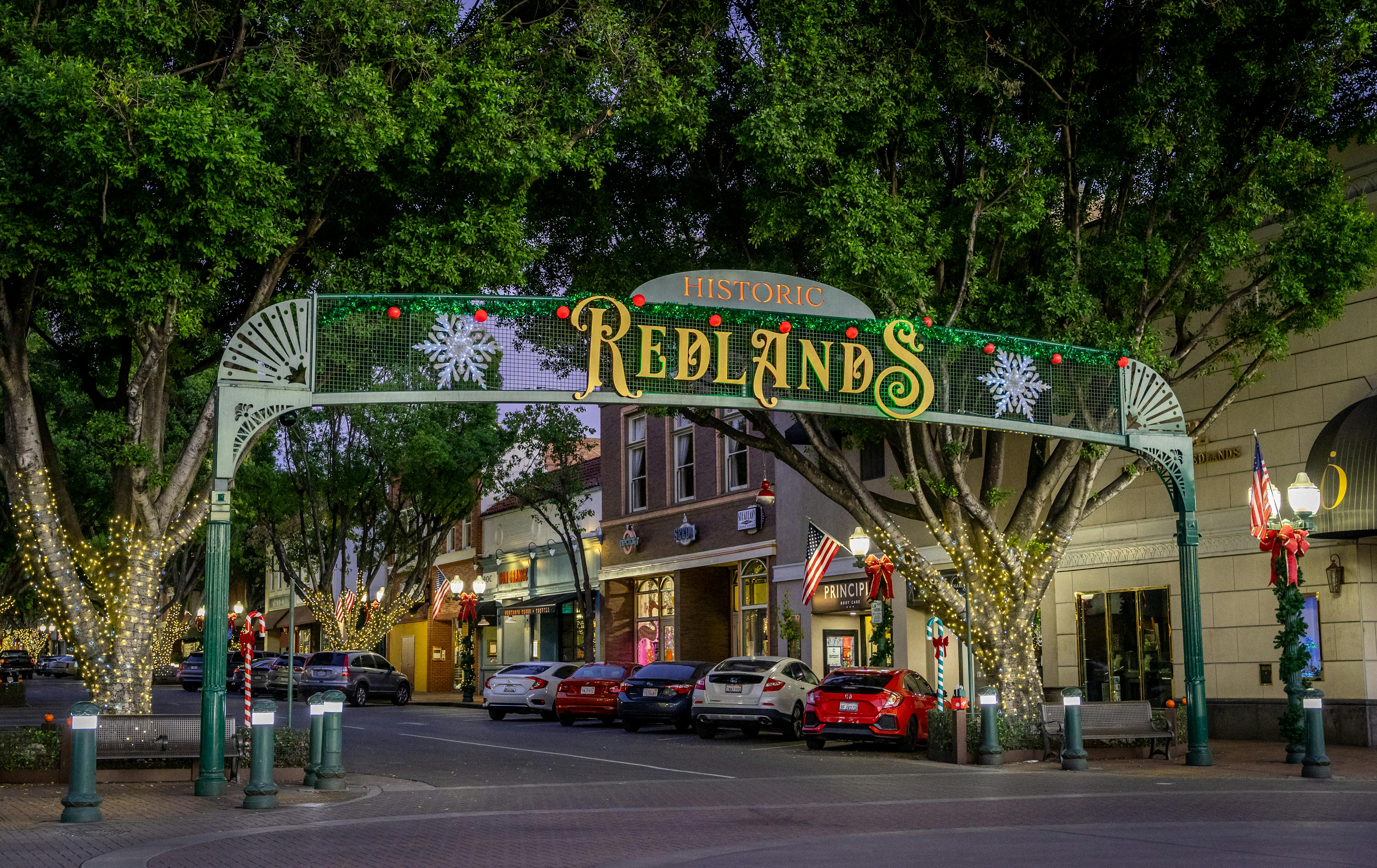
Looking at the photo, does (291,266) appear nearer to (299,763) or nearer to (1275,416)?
(299,763)

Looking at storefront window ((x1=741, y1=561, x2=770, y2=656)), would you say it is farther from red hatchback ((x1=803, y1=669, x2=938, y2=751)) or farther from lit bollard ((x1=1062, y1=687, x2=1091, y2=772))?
lit bollard ((x1=1062, y1=687, x2=1091, y2=772))

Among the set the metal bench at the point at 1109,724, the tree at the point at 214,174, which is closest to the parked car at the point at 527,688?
the tree at the point at 214,174

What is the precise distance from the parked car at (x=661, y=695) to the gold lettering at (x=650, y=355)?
11.8 metres

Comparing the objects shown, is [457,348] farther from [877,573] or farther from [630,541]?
[630,541]

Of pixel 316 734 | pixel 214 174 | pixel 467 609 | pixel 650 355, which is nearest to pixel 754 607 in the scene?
pixel 467 609

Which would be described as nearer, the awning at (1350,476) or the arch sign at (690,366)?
the arch sign at (690,366)

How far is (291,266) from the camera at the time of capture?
18.7 metres

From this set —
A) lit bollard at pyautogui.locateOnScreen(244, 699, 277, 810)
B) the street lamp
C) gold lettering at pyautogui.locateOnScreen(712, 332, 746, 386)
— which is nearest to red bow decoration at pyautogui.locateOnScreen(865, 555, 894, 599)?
gold lettering at pyautogui.locateOnScreen(712, 332, 746, 386)

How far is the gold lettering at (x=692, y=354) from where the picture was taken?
16.8 m

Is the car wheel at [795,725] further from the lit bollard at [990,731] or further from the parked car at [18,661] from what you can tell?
the parked car at [18,661]

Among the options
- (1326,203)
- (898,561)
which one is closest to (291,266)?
(898,561)

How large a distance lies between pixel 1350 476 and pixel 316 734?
14341 mm

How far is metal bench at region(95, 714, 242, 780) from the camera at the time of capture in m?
15.6

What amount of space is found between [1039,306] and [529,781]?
9271mm
